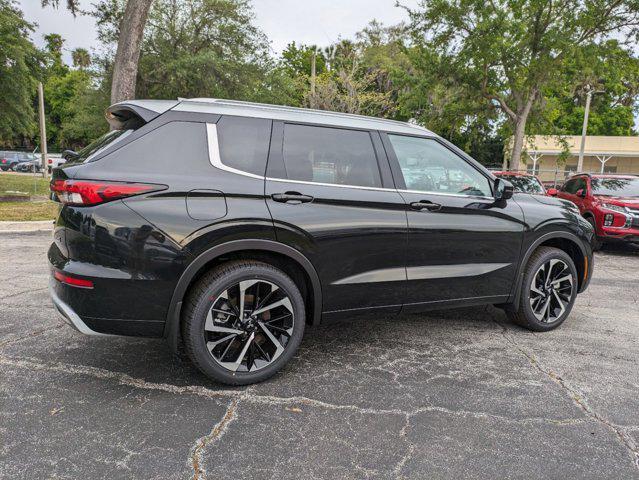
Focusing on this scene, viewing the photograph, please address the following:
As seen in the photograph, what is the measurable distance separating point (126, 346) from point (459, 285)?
267 cm

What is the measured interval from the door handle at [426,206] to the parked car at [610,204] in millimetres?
6435

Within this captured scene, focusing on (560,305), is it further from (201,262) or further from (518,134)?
(518,134)

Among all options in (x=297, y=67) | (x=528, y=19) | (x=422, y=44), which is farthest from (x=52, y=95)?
(x=528, y=19)

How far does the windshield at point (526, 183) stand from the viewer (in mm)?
10774

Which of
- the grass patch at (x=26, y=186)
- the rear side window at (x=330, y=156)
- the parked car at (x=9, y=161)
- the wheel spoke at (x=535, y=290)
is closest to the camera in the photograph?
the rear side window at (x=330, y=156)

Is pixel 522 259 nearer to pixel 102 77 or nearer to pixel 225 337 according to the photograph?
pixel 225 337

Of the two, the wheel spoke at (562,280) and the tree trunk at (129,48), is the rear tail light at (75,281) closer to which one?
the wheel spoke at (562,280)

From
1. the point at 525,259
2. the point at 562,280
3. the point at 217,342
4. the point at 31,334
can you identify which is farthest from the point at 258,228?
the point at 562,280

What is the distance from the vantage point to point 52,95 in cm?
5431

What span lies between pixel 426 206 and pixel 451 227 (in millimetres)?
293

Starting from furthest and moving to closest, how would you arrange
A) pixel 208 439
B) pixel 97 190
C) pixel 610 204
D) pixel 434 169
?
pixel 610 204, pixel 434 169, pixel 97 190, pixel 208 439

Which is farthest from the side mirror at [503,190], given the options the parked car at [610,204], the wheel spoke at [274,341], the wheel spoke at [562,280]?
the parked car at [610,204]

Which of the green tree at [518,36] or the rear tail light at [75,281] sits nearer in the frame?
the rear tail light at [75,281]

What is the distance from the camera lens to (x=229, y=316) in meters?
3.10
